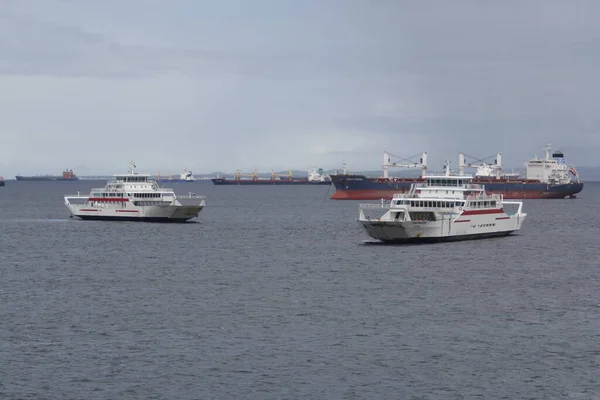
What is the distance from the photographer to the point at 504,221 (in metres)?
108

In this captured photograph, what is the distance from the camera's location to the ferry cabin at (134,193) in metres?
131

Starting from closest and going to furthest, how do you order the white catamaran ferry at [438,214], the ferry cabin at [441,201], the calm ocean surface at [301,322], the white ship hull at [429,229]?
the calm ocean surface at [301,322], the white ship hull at [429,229], the white catamaran ferry at [438,214], the ferry cabin at [441,201]

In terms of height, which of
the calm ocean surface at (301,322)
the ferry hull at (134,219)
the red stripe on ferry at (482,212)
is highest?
the red stripe on ferry at (482,212)

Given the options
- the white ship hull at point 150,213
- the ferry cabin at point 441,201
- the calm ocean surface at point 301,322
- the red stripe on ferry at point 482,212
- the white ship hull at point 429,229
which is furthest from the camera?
the white ship hull at point 150,213

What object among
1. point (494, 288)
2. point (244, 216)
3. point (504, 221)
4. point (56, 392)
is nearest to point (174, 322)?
point (56, 392)

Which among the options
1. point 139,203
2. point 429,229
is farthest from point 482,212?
point 139,203

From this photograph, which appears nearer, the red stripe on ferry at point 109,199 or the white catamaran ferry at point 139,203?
the white catamaran ferry at point 139,203

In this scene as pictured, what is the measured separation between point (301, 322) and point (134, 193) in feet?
275

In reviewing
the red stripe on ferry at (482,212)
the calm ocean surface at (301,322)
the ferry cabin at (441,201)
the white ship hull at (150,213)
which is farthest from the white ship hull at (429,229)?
the white ship hull at (150,213)

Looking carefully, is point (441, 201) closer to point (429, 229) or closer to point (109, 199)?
point (429, 229)

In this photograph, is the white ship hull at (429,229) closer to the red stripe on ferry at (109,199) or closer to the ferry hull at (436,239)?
the ferry hull at (436,239)

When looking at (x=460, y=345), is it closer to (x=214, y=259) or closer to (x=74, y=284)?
(x=74, y=284)

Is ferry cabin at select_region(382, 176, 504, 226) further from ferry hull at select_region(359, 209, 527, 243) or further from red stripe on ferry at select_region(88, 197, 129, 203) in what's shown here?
red stripe on ferry at select_region(88, 197, 129, 203)

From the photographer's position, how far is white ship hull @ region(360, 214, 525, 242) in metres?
92.8
